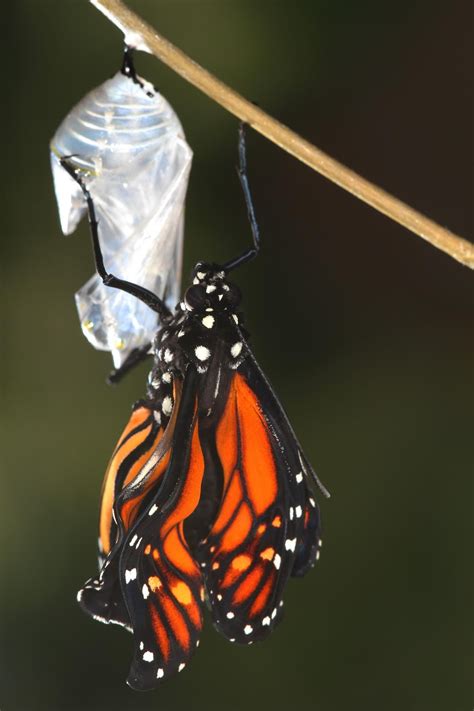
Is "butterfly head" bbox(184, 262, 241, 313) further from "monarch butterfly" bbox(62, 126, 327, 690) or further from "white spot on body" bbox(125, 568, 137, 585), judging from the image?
"white spot on body" bbox(125, 568, 137, 585)

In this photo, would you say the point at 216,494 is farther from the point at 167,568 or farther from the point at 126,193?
the point at 126,193

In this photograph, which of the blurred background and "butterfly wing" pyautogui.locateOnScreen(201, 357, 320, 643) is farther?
the blurred background

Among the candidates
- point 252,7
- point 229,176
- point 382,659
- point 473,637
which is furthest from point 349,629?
point 252,7

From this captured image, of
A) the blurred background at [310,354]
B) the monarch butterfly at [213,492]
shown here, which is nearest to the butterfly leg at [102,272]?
the monarch butterfly at [213,492]

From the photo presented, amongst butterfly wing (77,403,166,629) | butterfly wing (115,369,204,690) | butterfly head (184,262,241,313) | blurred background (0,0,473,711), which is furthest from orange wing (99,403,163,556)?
blurred background (0,0,473,711)

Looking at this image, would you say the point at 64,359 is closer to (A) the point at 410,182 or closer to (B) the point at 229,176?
(B) the point at 229,176

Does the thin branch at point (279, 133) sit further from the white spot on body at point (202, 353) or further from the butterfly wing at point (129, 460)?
the butterfly wing at point (129, 460)

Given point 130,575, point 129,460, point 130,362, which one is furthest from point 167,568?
point 130,362
